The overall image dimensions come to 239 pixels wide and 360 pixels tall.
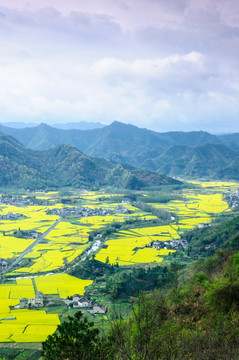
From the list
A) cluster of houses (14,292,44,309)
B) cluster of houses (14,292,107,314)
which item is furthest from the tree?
cluster of houses (14,292,44,309)

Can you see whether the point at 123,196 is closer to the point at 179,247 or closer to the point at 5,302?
the point at 179,247

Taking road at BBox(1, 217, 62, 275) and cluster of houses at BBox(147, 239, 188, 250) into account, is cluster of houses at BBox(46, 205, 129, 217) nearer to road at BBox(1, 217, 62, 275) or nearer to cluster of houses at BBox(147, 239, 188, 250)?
road at BBox(1, 217, 62, 275)

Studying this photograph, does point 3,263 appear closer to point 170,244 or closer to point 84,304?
point 84,304

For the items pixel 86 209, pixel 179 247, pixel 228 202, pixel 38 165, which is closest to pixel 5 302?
pixel 179 247

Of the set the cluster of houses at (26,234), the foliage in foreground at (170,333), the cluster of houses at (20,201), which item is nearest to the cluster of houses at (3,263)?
the cluster of houses at (26,234)

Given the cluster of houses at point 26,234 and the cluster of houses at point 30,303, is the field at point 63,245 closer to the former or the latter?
the cluster of houses at point 26,234

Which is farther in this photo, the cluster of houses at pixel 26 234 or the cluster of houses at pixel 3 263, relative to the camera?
the cluster of houses at pixel 26 234
